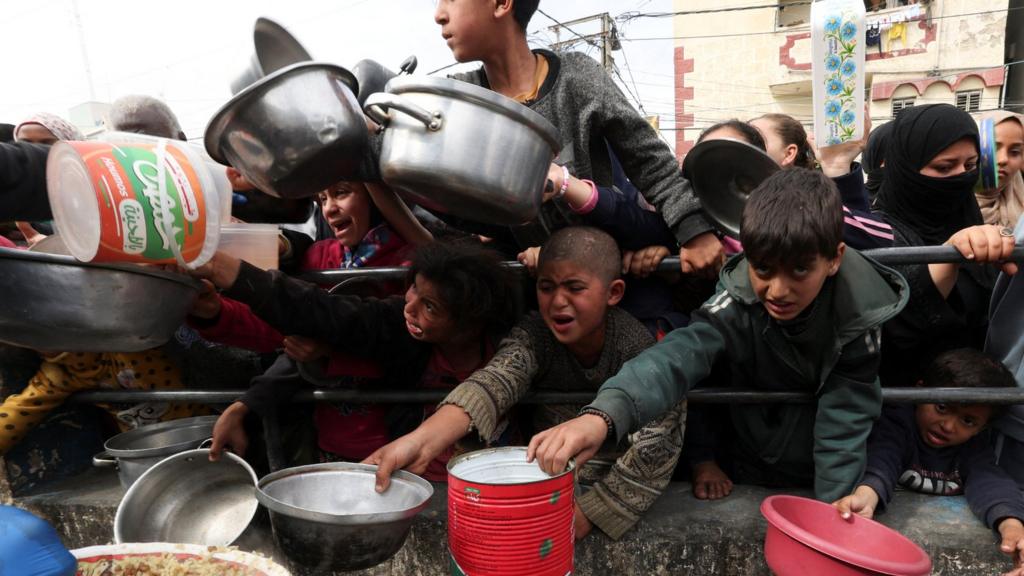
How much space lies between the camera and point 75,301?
145 centimetres

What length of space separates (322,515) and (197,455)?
Result: 3.44ft

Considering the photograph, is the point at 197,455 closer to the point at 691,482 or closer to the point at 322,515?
the point at 322,515

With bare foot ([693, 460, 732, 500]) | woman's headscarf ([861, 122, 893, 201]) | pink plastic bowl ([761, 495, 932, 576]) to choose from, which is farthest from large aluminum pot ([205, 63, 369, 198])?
woman's headscarf ([861, 122, 893, 201])

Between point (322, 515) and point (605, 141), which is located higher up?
point (605, 141)

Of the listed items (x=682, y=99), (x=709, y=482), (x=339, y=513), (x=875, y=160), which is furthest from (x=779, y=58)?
(x=339, y=513)

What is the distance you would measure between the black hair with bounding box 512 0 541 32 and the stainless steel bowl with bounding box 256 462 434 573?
1586 mm

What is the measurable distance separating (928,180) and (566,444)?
1.93m

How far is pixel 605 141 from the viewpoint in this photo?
7.10 feet

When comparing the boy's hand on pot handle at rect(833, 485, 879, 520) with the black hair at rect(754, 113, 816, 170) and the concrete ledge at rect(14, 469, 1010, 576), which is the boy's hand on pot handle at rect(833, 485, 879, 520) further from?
the black hair at rect(754, 113, 816, 170)

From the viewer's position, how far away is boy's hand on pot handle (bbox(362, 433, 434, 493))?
1.49 m

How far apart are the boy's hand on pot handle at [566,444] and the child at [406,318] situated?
0.75m

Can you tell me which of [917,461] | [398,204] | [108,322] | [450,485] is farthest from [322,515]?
[917,461]

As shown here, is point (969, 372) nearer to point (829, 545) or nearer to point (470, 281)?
point (829, 545)

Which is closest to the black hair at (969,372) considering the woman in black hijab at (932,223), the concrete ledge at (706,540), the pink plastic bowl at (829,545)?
the woman in black hijab at (932,223)
